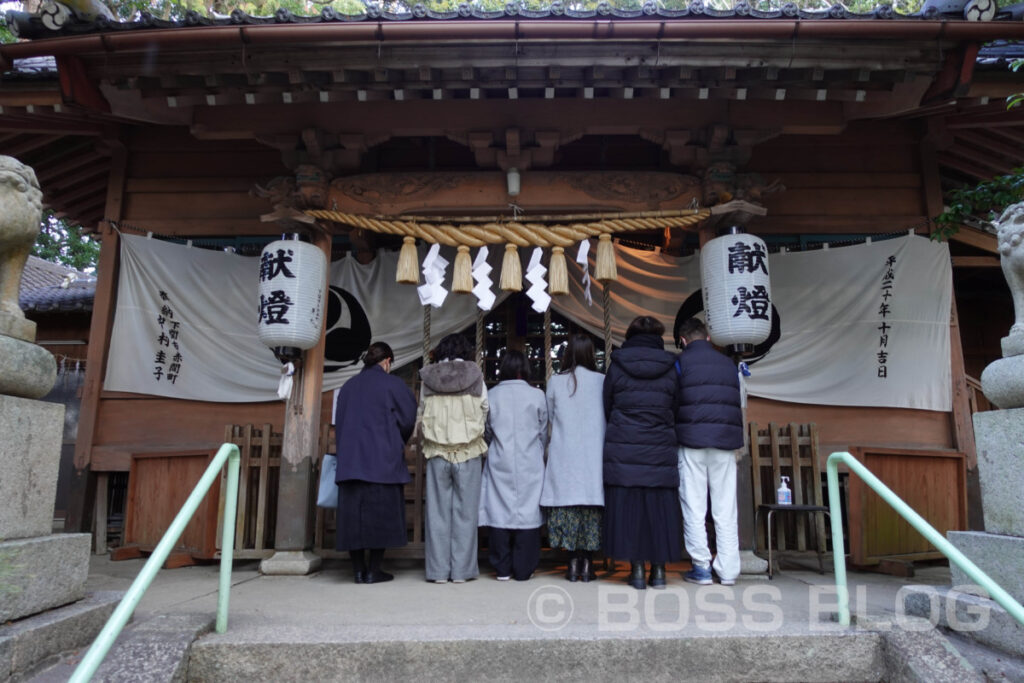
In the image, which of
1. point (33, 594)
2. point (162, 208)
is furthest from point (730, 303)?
point (162, 208)

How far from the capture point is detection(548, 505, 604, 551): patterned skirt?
17.2ft

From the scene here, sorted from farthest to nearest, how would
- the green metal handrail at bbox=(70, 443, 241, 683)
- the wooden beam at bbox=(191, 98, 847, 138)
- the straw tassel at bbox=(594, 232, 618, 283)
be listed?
the wooden beam at bbox=(191, 98, 847, 138)
the straw tassel at bbox=(594, 232, 618, 283)
the green metal handrail at bbox=(70, 443, 241, 683)

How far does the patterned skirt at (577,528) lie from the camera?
525 cm

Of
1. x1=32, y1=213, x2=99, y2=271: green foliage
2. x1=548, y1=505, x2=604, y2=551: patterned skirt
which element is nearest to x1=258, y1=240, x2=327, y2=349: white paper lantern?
x1=548, y1=505, x2=604, y2=551: patterned skirt

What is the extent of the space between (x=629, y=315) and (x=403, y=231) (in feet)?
10.1

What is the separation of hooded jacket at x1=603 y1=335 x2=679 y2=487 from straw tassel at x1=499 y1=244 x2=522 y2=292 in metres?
1.42

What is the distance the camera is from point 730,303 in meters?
6.05

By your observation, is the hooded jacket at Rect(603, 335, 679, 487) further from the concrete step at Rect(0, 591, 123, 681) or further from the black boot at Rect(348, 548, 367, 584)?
the concrete step at Rect(0, 591, 123, 681)

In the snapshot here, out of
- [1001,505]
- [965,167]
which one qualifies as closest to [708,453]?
[1001,505]

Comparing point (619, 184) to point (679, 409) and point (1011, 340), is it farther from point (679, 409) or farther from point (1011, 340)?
point (1011, 340)

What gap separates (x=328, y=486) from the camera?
18.9 ft

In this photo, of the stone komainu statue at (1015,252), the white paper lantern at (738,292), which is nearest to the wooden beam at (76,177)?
the white paper lantern at (738,292)

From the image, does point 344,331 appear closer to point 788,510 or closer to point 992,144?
point 788,510

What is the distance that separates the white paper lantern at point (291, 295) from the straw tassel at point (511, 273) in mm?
1741
